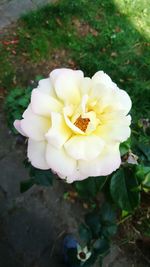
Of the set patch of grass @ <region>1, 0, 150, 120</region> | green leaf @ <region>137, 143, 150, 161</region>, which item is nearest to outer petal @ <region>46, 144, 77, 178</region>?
green leaf @ <region>137, 143, 150, 161</region>

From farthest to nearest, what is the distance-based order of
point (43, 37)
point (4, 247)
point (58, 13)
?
point (58, 13)
point (43, 37)
point (4, 247)

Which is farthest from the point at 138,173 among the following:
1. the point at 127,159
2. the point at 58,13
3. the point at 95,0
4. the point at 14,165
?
the point at 95,0

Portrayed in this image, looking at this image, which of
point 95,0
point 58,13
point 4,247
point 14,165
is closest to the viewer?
point 4,247

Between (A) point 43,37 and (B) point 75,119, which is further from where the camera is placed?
(A) point 43,37

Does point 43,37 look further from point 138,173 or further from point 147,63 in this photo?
point 138,173

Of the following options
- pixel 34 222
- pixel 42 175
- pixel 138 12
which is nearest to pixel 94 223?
pixel 42 175

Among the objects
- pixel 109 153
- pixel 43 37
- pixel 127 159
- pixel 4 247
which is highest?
pixel 109 153

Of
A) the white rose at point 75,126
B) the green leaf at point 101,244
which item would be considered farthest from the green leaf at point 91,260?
the white rose at point 75,126
